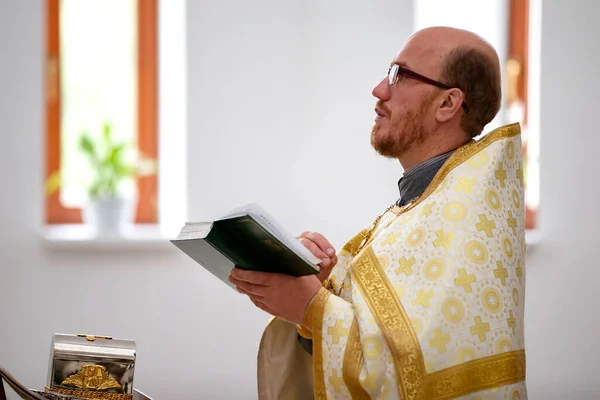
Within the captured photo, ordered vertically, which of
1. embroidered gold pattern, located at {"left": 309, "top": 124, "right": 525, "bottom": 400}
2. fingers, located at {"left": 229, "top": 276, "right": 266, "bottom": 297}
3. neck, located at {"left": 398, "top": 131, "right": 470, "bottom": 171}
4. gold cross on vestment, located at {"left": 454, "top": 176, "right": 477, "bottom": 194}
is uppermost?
neck, located at {"left": 398, "top": 131, "right": 470, "bottom": 171}

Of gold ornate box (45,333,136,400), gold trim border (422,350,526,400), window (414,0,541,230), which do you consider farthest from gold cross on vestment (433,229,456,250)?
window (414,0,541,230)

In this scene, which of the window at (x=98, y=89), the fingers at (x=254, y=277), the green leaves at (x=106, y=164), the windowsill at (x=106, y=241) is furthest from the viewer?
the window at (x=98, y=89)

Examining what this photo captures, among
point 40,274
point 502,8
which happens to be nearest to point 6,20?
point 40,274

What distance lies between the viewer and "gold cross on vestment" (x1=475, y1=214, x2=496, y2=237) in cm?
163

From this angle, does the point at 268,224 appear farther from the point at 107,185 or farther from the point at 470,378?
the point at 107,185

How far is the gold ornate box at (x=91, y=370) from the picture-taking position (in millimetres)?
1741

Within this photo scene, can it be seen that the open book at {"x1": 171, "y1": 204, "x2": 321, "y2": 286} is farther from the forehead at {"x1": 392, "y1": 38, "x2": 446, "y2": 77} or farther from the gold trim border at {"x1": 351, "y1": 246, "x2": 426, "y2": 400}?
the forehead at {"x1": 392, "y1": 38, "x2": 446, "y2": 77}

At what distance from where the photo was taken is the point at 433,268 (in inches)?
62.8

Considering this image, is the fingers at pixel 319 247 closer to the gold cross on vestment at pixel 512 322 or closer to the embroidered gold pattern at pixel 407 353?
the embroidered gold pattern at pixel 407 353

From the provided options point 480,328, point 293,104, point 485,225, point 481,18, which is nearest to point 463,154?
point 485,225

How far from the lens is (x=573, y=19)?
3.97 metres

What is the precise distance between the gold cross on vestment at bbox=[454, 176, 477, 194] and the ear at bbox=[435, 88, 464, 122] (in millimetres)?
212

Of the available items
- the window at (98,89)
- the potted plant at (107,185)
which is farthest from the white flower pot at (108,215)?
the window at (98,89)

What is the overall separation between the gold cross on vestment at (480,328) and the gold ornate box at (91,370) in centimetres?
77
